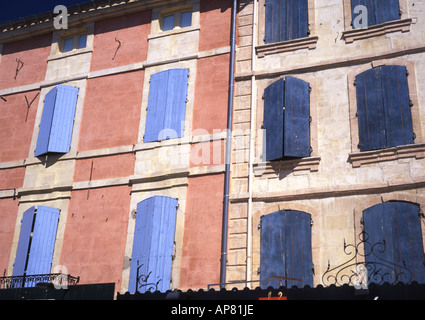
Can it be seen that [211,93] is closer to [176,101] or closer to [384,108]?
[176,101]

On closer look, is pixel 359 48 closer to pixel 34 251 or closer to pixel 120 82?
pixel 120 82

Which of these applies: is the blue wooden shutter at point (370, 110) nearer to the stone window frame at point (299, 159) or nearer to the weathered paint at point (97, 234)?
the stone window frame at point (299, 159)

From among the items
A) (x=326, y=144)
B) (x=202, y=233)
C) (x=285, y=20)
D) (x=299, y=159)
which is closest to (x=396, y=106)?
(x=326, y=144)

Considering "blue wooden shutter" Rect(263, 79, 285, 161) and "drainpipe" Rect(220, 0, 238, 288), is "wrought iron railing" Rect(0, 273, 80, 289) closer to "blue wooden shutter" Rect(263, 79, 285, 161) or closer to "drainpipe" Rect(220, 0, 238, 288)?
"drainpipe" Rect(220, 0, 238, 288)

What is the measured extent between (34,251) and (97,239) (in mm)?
1628

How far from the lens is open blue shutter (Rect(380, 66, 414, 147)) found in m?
14.4

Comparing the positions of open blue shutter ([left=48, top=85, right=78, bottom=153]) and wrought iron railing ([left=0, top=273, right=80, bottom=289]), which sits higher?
open blue shutter ([left=48, top=85, right=78, bottom=153])

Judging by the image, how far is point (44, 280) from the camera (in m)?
15.9

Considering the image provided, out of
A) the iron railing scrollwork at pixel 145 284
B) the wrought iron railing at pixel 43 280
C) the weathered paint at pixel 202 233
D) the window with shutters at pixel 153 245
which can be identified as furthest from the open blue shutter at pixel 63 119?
the iron railing scrollwork at pixel 145 284

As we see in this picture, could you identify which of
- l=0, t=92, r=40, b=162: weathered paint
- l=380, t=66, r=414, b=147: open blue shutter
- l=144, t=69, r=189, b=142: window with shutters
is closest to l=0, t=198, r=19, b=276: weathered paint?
l=0, t=92, r=40, b=162: weathered paint

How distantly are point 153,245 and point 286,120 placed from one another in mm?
4074

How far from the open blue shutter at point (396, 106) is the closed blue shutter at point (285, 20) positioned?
2.46 meters

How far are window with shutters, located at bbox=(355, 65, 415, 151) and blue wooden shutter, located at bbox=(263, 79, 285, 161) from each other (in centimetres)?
174

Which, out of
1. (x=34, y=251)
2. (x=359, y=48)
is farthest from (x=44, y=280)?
(x=359, y=48)
